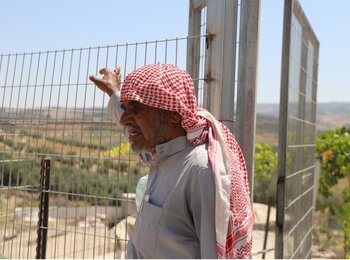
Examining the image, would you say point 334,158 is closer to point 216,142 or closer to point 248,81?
point 248,81

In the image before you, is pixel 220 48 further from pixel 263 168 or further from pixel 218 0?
pixel 263 168

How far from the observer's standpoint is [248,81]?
2.33 metres

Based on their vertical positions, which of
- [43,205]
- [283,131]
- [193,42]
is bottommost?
[43,205]

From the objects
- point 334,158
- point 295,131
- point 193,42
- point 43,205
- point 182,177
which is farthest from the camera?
point 334,158

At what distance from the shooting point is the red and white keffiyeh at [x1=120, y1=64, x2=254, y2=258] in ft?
4.44

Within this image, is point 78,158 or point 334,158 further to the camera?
point 334,158

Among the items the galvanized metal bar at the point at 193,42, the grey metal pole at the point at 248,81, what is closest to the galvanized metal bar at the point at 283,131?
the grey metal pole at the point at 248,81

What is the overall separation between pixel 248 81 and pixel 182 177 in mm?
1104

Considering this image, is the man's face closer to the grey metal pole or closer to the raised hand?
the raised hand

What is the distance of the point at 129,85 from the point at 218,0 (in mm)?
1226

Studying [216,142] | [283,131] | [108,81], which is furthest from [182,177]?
[283,131]

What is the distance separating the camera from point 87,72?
125 inches

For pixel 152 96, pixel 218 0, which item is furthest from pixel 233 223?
pixel 218 0

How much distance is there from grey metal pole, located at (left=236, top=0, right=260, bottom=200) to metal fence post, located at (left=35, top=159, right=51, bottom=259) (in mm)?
1823
